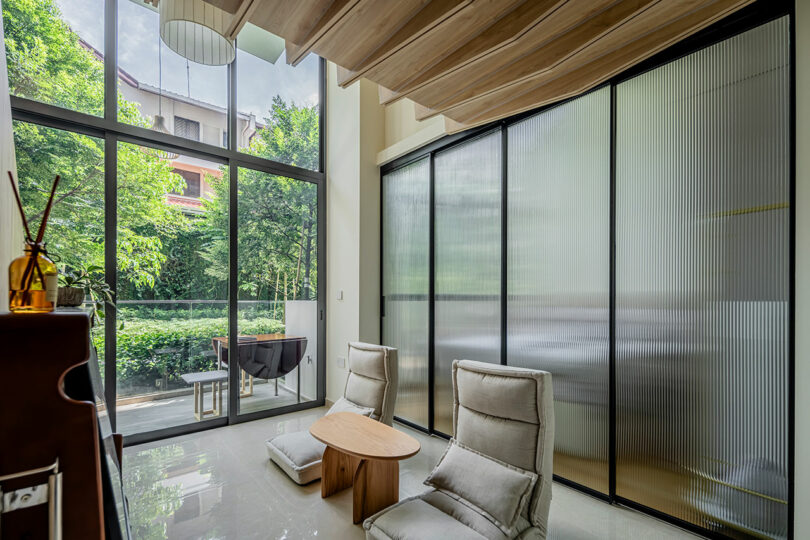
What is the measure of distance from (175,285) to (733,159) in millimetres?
4423

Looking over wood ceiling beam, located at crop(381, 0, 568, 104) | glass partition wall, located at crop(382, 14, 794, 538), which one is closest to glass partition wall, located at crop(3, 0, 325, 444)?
glass partition wall, located at crop(382, 14, 794, 538)

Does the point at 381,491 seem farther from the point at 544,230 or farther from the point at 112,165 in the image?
the point at 112,165

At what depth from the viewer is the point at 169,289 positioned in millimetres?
3826

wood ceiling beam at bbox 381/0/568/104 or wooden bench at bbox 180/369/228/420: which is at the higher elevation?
wood ceiling beam at bbox 381/0/568/104

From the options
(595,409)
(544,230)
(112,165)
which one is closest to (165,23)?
(112,165)

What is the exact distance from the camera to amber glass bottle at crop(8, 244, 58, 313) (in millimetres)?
979

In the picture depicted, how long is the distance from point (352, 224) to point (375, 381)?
6.75 ft

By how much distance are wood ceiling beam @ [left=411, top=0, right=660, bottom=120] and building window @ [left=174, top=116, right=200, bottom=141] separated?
2.50 meters

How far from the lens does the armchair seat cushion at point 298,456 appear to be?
9.39 feet

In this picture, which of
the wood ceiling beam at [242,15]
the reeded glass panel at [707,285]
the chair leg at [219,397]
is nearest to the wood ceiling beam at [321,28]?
the wood ceiling beam at [242,15]

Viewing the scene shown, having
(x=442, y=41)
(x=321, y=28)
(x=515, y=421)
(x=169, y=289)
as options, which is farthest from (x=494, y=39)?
(x=169, y=289)

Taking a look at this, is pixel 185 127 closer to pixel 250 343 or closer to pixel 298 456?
pixel 250 343

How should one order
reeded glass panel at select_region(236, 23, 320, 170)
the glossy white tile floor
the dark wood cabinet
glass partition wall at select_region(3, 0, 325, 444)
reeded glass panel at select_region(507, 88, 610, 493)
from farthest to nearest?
reeded glass panel at select_region(236, 23, 320, 170), glass partition wall at select_region(3, 0, 325, 444), reeded glass panel at select_region(507, 88, 610, 493), the glossy white tile floor, the dark wood cabinet

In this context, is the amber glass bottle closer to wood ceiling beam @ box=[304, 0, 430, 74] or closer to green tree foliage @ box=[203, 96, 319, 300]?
wood ceiling beam @ box=[304, 0, 430, 74]
